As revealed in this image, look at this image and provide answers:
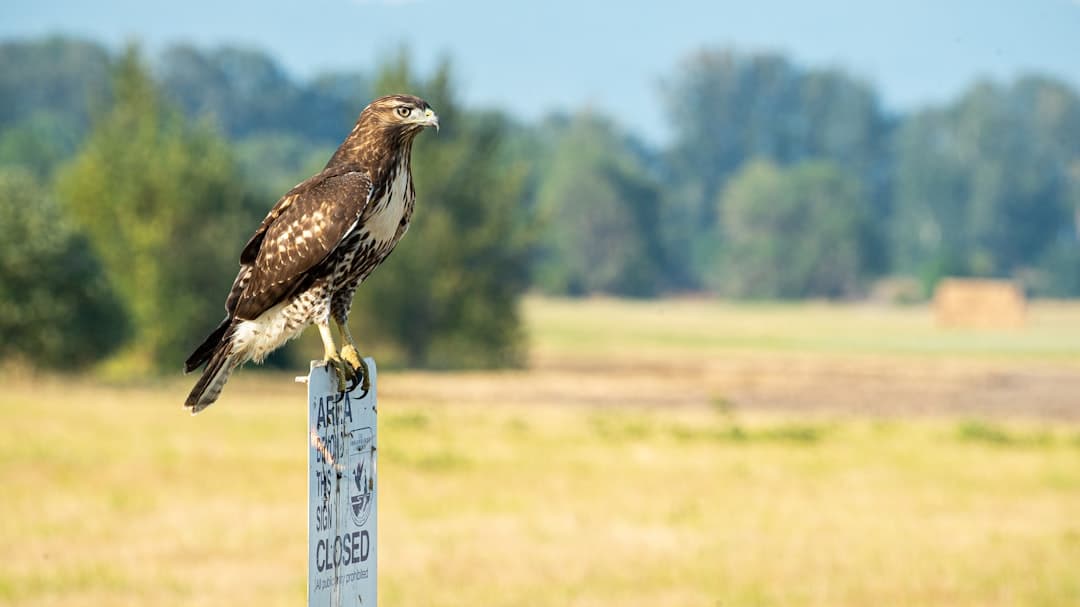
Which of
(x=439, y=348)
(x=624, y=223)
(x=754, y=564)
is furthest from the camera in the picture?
(x=624, y=223)

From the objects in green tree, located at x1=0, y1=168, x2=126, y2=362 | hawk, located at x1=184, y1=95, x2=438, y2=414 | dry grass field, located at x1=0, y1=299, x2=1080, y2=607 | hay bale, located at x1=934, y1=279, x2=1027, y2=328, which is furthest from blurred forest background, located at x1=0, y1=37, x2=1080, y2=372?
hawk, located at x1=184, y1=95, x2=438, y2=414

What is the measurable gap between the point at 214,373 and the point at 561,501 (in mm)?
17865

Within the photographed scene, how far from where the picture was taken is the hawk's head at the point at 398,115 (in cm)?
696

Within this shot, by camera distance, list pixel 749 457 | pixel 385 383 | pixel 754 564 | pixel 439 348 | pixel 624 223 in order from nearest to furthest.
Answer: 1. pixel 754 564
2. pixel 749 457
3. pixel 385 383
4. pixel 439 348
5. pixel 624 223

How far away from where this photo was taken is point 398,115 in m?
6.98

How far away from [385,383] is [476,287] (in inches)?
453

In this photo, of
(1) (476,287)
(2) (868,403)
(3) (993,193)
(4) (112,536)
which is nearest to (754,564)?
(4) (112,536)

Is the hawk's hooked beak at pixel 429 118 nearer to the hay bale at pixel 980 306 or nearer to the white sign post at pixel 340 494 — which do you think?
the white sign post at pixel 340 494

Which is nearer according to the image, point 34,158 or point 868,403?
point 868,403

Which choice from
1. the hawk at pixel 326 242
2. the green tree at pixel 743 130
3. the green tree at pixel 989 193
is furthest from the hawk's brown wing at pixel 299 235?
the green tree at pixel 743 130

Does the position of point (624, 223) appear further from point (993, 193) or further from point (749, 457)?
point (749, 457)

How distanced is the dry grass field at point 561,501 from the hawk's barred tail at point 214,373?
30.5 feet

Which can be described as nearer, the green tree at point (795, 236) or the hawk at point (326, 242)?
the hawk at point (326, 242)

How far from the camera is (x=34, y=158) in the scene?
129 meters
